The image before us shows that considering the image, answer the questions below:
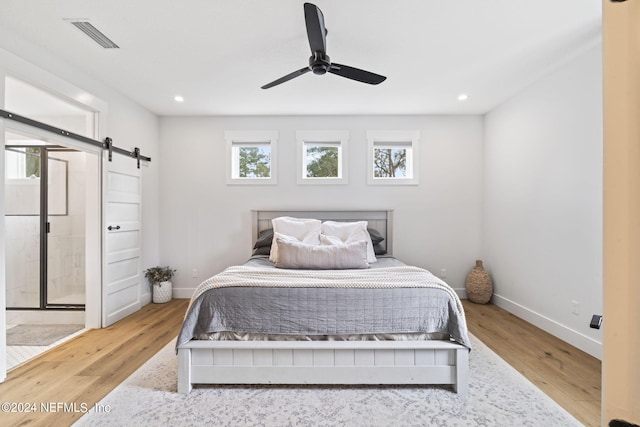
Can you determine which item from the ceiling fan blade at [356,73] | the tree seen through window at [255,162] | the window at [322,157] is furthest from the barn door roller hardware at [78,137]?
the ceiling fan blade at [356,73]

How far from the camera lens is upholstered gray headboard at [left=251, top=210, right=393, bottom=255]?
13.8 feet

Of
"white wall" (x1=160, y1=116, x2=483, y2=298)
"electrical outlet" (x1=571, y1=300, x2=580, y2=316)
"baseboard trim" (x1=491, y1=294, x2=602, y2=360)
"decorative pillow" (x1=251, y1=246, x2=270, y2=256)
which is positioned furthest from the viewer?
"white wall" (x1=160, y1=116, x2=483, y2=298)

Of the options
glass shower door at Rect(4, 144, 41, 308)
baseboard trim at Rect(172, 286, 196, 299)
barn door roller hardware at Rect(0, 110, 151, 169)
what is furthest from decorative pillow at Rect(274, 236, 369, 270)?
glass shower door at Rect(4, 144, 41, 308)

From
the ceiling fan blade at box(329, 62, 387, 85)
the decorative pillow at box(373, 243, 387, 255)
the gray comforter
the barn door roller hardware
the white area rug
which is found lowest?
the white area rug

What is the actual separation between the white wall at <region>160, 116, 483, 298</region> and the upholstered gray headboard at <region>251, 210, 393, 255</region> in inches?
4.7

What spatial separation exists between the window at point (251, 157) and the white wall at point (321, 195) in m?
0.10

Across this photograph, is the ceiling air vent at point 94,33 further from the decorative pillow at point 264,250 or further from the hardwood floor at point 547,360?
the hardwood floor at point 547,360

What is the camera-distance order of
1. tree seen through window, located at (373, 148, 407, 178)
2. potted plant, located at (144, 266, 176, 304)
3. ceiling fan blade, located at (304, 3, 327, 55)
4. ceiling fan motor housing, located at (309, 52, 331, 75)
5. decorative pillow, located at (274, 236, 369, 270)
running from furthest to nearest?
tree seen through window, located at (373, 148, 407, 178)
potted plant, located at (144, 266, 176, 304)
decorative pillow, located at (274, 236, 369, 270)
ceiling fan motor housing, located at (309, 52, 331, 75)
ceiling fan blade, located at (304, 3, 327, 55)

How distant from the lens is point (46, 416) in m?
1.88

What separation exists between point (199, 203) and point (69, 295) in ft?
5.99

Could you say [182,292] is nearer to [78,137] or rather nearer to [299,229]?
[299,229]

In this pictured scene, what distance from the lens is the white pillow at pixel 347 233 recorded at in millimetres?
3516

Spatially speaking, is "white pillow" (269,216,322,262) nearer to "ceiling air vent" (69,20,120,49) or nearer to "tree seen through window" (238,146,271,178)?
"tree seen through window" (238,146,271,178)

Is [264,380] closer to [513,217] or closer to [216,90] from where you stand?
[216,90]
